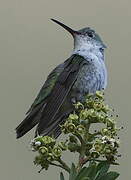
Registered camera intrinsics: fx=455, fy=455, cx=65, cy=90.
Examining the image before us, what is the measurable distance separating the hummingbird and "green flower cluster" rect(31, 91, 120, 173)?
153cm

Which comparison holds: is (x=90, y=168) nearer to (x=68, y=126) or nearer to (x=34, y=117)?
(x=68, y=126)

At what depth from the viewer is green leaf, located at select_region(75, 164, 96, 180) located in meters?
1.53

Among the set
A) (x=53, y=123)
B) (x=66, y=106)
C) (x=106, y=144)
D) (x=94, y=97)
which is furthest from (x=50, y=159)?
(x=66, y=106)

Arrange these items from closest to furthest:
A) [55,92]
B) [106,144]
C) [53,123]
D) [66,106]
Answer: [106,144]
[53,123]
[66,106]
[55,92]

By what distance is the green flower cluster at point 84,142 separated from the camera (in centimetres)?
156

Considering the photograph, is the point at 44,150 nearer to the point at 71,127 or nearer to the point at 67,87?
the point at 71,127

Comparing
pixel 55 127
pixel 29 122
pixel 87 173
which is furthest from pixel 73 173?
pixel 29 122

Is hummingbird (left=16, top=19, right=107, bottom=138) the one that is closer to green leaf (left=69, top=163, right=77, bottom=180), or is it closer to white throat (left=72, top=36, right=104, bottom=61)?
white throat (left=72, top=36, right=104, bottom=61)

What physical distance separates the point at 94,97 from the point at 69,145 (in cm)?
24

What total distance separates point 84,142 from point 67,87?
237 centimetres

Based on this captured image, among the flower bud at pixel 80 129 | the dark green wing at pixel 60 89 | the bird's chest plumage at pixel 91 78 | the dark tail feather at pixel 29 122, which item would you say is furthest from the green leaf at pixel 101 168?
the bird's chest plumage at pixel 91 78

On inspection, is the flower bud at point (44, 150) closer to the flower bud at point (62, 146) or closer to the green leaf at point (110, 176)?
the flower bud at point (62, 146)

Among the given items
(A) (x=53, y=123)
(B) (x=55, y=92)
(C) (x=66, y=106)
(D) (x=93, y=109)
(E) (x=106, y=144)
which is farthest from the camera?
(B) (x=55, y=92)

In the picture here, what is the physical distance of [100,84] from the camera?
3.97 meters
